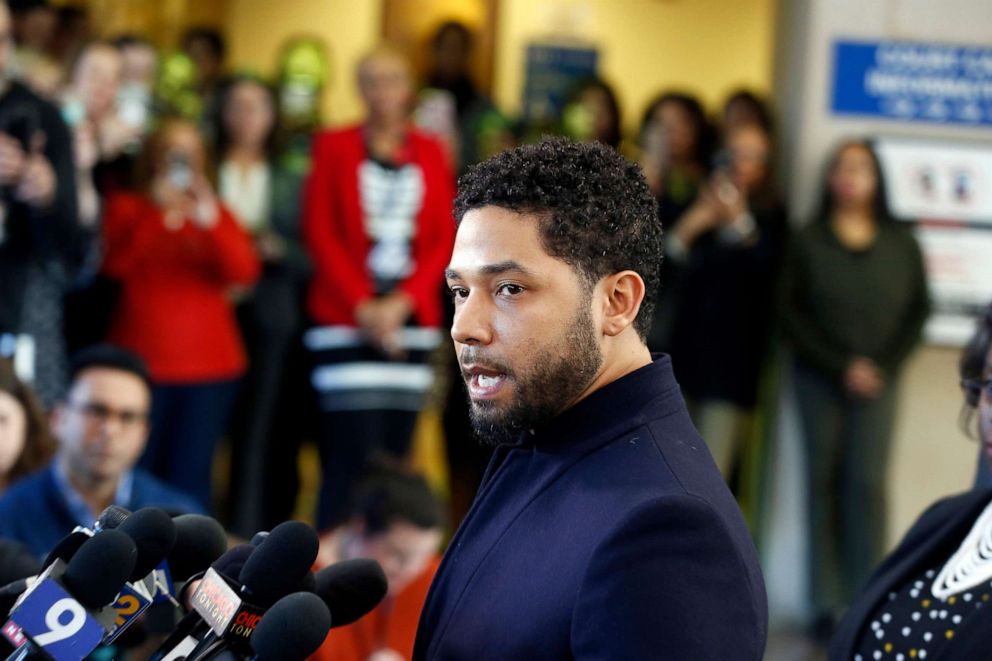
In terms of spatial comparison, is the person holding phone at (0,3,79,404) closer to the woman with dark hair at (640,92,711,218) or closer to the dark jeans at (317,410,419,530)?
the dark jeans at (317,410,419,530)

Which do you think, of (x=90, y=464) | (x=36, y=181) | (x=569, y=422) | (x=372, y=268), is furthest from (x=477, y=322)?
(x=372, y=268)

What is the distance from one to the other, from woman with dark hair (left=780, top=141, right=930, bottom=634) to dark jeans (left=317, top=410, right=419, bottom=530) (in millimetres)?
1619

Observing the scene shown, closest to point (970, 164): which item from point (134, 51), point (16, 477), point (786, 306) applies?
point (786, 306)

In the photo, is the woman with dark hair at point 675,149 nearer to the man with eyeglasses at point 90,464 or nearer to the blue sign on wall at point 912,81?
the blue sign on wall at point 912,81

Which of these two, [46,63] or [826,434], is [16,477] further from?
[826,434]

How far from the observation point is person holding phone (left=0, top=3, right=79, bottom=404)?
4750mm

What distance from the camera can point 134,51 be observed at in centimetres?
635

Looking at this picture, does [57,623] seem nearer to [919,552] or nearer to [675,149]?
[919,552]

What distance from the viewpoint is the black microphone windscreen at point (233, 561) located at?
1900 mm

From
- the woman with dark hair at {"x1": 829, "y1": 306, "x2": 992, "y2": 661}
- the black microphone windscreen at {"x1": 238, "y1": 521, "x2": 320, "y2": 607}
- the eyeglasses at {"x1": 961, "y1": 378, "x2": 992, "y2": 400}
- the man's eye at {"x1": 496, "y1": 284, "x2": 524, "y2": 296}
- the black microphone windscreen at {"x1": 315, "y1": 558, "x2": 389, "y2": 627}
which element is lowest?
the woman with dark hair at {"x1": 829, "y1": 306, "x2": 992, "y2": 661}

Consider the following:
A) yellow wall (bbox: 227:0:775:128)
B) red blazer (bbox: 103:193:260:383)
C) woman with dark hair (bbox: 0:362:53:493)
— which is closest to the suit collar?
woman with dark hair (bbox: 0:362:53:493)

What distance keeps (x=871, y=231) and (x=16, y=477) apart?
11.3 feet

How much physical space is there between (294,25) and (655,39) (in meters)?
2.34

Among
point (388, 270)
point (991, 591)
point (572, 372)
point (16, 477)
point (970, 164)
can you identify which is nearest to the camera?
point (572, 372)
